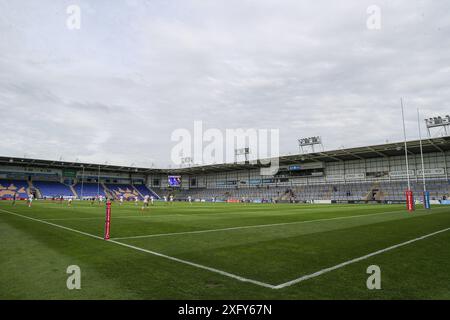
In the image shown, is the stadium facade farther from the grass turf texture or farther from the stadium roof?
the grass turf texture

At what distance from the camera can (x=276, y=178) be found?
291 ft

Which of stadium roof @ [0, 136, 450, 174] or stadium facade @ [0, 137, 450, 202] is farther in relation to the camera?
stadium facade @ [0, 137, 450, 202]

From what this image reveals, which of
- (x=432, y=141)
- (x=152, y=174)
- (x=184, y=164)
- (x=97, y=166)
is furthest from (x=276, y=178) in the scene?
(x=97, y=166)

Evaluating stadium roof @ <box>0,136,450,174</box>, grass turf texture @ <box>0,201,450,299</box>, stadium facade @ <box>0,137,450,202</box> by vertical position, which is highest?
stadium roof @ <box>0,136,450,174</box>

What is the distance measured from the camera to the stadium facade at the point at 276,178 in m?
64.6

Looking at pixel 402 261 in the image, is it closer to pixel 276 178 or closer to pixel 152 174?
pixel 276 178

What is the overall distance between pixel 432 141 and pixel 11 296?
67.5 m

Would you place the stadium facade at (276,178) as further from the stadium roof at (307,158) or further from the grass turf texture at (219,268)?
the grass turf texture at (219,268)

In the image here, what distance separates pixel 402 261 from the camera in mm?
7078

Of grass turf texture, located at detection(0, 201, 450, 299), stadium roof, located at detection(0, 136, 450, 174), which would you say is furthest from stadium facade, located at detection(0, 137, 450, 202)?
grass turf texture, located at detection(0, 201, 450, 299)

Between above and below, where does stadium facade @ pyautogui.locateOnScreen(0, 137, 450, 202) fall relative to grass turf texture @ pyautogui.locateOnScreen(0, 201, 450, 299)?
above

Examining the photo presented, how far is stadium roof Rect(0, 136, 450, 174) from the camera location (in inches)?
2378

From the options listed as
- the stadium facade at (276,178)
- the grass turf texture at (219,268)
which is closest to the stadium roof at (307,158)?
the stadium facade at (276,178)
